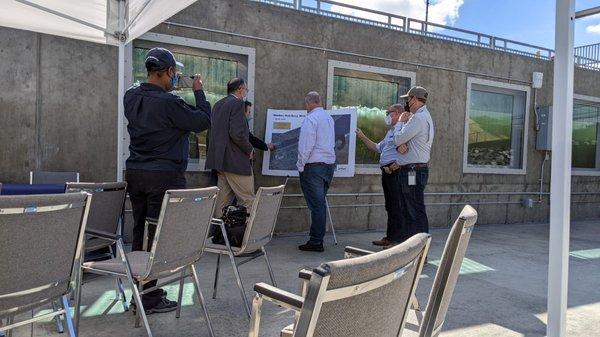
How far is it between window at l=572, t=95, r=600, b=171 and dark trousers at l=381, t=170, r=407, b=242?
6.23 meters

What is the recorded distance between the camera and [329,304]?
1039 mm

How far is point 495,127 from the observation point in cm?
854

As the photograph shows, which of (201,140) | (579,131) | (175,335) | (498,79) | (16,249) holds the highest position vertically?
(498,79)

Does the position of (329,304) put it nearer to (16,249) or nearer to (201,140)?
(16,249)

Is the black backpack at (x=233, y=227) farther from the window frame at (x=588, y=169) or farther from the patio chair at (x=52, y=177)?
the window frame at (x=588, y=169)

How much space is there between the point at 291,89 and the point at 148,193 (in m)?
3.55

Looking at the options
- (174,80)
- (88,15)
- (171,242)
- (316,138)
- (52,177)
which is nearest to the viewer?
(171,242)

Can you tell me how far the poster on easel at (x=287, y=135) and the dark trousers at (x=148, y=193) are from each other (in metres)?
2.75

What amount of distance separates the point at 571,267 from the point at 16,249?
5.33 meters

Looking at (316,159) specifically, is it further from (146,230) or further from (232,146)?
(146,230)

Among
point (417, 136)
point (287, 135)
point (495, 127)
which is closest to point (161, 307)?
point (417, 136)

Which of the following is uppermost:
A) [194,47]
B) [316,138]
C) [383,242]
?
[194,47]

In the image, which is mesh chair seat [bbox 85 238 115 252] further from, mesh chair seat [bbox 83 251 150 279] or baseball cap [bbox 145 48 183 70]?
baseball cap [bbox 145 48 183 70]

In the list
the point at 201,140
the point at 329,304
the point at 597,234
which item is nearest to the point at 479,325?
the point at 329,304
